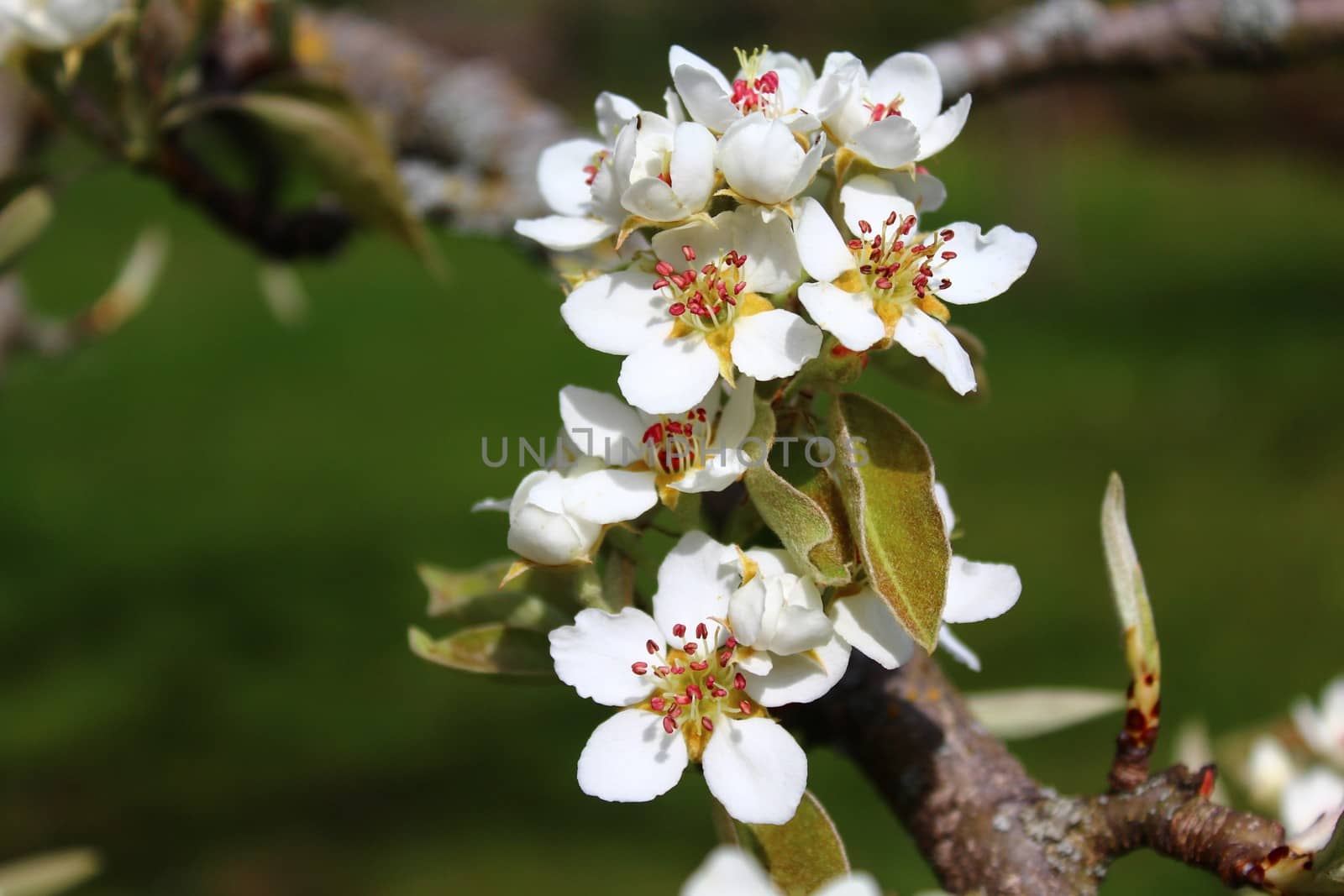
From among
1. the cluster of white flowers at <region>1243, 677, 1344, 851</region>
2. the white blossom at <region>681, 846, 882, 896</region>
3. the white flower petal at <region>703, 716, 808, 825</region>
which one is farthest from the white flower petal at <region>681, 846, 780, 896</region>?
the cluster of white flowers at <region>1243, 677, 1344, 851</region>

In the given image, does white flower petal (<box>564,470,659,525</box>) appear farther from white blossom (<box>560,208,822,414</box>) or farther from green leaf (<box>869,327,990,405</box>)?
green leaf (<box>869,327,990,405</box>)

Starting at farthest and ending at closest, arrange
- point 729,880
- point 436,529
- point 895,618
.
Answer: point 436,529
point 895,618
point 729,880

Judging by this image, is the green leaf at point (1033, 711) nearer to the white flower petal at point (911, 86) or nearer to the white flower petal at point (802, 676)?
the white flower petal at point (802, 676)

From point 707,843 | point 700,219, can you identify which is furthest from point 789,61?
point 707,843

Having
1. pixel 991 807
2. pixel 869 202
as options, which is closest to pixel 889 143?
pixel 869 202

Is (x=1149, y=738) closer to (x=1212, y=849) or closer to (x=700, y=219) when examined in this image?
(x=1212, y=849)

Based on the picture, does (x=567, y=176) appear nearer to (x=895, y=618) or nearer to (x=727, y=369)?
(x=727, y=369)
